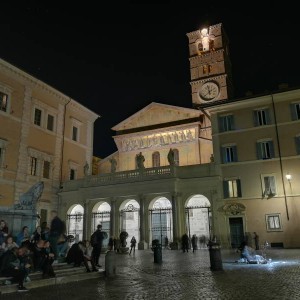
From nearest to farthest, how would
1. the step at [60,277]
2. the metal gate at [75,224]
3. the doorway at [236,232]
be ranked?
1. the step at [60,277]
2. the doorway at [236,232]
3. the metal gate at [75,224]

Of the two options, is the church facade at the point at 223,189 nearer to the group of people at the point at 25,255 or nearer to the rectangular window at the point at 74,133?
the rectangular window at the point at 74,133

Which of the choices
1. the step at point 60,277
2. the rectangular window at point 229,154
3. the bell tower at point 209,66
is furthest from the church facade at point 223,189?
the bell tower at point 209,66

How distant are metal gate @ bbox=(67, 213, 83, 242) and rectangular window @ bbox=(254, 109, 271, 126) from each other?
19222 millimetres

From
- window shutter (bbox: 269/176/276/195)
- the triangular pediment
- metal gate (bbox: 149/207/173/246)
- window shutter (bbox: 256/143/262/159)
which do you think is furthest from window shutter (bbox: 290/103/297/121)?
the triangular pediment

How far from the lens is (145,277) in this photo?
38.0ft

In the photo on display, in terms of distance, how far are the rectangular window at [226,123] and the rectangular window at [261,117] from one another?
2.11 metres

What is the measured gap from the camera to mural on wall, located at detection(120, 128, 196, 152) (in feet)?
137

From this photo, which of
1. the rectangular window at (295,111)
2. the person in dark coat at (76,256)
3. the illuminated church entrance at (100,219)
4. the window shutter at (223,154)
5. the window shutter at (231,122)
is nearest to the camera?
the person in dark coat at (76,256)

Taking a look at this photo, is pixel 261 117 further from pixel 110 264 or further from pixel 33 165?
pixel 110 264

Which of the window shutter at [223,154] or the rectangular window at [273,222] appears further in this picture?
the window shutter at [223,154]

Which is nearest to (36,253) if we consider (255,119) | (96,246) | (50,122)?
(96,246)

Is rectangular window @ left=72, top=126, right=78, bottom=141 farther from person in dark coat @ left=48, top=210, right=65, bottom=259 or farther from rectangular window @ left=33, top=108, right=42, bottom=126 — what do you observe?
A: person in dark coat @ left=48, top=210, right=65, bottom=259

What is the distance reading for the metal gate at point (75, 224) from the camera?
34.0 metres

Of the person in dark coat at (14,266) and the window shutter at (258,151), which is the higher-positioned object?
the window shutter at (258,151)
